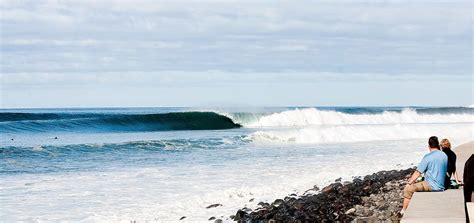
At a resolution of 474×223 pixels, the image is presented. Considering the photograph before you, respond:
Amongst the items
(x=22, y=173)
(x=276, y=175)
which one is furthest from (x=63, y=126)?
(x=276, y=175)

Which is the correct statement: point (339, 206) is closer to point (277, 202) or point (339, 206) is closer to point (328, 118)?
point (277, 202)

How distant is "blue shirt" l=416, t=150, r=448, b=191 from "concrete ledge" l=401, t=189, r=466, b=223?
6.8 inches

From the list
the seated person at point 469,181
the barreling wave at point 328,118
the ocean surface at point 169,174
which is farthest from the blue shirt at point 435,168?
the barreling wave at point 328,118

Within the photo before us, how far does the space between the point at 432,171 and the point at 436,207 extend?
1.25 meters

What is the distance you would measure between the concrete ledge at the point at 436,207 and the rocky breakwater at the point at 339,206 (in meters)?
0.47

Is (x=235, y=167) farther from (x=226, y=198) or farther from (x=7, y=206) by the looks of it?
(x=7, y=206)

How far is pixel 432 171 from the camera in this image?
9422mm

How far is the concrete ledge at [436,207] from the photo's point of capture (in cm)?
757

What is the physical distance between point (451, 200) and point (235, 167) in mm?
9088

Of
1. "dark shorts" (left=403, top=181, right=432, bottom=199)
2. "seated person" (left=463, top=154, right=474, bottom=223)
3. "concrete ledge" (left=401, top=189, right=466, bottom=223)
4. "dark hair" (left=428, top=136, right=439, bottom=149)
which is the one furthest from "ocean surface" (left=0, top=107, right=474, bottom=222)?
"seated person" (left=463, top=154, right=474, bottom=223)

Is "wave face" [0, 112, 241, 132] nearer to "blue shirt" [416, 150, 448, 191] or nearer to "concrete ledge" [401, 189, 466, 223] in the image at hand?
"blue shirt" [416, 150, 448, 191]

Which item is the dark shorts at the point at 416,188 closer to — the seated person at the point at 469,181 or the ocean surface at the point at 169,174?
the seated person at the point at 469,181

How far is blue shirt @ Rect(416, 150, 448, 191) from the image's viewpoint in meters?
9.34

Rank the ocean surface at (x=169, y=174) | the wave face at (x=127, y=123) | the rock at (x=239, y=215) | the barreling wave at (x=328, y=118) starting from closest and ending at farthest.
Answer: the rock at (x=239, y=215), the ocean surface at (x=169, y=174), the wave face at (x=127, y=123), the barreling wave at (x=328, y=118)
